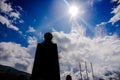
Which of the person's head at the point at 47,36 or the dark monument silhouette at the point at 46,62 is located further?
the person's head at the point at 47,36

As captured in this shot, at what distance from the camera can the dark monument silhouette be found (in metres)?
6.20

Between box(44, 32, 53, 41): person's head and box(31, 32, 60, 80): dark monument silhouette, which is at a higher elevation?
box(44, 32, 53, 41): person's head

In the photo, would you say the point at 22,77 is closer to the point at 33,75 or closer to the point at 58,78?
the point at 33,75

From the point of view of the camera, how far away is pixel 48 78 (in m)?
6.18

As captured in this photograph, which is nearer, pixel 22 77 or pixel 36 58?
pixel 36 58

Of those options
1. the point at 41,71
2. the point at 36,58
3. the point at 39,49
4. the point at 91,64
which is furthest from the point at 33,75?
the point at 91,64

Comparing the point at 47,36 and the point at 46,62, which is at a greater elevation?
the point at 47,36

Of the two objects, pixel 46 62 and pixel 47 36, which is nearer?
pixel 46 62

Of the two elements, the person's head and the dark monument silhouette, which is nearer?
the dark monument silhouette

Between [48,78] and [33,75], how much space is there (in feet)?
2.13

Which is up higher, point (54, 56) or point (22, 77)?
point (54, 56)

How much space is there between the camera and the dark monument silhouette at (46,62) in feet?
20.3

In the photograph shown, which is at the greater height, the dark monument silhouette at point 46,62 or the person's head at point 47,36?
the person's head at point 47,36

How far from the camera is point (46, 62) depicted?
21.3ft
